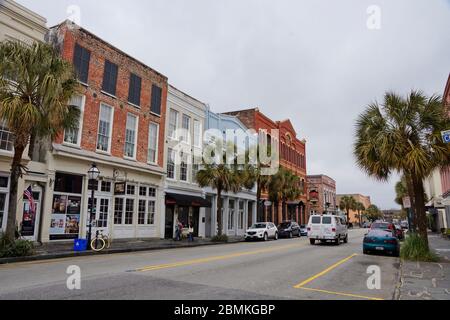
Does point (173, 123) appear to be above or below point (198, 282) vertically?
above

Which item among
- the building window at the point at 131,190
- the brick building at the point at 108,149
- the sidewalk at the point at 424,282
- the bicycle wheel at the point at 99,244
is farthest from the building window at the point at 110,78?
the sidewalk at the point at 424,282

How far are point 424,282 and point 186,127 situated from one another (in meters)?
23.7

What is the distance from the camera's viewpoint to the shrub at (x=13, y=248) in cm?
1281

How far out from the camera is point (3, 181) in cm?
1714

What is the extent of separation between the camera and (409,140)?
51.2 feet

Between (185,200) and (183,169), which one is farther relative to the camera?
(183,169)

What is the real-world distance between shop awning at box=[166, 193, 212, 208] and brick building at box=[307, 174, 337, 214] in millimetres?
41333

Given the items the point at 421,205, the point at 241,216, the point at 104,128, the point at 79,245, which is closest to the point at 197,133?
the point at 104,128

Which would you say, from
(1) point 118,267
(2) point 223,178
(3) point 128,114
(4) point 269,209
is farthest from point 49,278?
(4) point 269,209

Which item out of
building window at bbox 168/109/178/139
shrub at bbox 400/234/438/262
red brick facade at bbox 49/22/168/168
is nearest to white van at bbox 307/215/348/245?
shrub at bbox 400/234/438/262

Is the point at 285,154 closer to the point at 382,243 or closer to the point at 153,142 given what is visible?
the point at 153,142

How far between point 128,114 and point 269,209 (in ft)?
87.8

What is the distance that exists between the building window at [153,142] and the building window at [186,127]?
10.4 ft

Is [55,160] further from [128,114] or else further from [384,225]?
[384,225]
